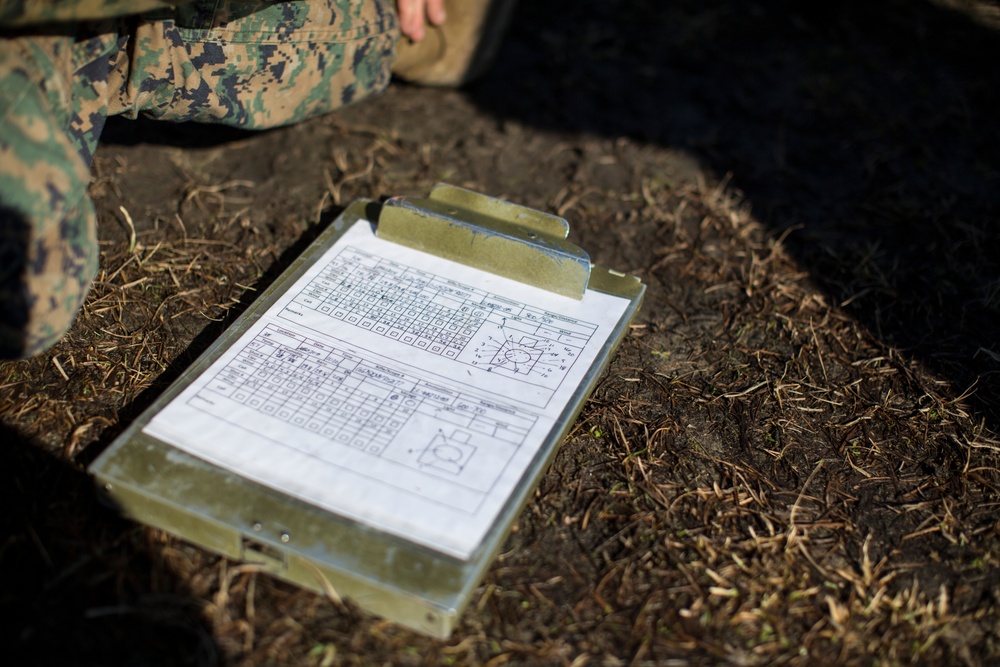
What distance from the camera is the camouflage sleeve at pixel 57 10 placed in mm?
1318

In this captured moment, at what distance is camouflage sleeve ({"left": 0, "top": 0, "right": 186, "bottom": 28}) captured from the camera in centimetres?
132

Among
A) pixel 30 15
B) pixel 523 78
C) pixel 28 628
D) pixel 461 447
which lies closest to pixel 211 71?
pixel 30 15

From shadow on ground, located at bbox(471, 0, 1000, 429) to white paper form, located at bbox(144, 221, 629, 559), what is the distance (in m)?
0.79

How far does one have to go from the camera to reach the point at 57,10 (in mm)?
1347

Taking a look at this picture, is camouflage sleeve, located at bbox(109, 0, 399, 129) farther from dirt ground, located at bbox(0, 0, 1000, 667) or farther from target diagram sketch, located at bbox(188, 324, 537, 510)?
target diagram sketch, located at bbox(188, 324, 537, 510)

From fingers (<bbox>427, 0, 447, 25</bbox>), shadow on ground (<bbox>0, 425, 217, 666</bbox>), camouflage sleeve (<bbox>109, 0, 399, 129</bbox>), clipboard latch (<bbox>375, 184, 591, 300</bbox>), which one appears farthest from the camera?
fingers (<bbox>427, 0, 447, 25</bbox>)

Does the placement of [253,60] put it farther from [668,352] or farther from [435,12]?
[668,352]

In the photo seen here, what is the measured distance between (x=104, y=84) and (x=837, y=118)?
2160mm

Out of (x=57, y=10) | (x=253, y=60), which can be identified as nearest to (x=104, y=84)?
(x=57, y=10)

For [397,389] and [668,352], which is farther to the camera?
[668,352]

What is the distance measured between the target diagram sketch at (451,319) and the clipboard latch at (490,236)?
0.25ft

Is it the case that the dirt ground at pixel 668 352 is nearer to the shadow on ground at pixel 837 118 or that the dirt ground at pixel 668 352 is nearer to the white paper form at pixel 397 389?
the shadow on ground at pixel 837 118

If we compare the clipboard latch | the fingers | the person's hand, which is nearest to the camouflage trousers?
the person's hand

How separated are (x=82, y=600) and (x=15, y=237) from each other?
0.56 m
